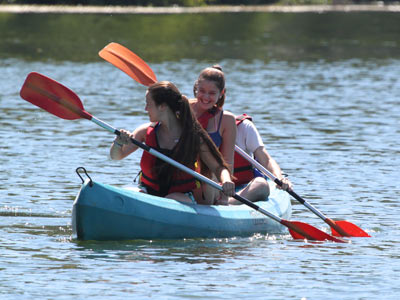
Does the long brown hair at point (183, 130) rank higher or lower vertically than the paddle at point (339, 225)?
higher

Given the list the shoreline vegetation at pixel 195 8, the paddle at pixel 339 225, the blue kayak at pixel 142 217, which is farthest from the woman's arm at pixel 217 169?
the shoreline vegetation at pixel 195 8

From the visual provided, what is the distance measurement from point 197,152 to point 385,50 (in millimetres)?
29781

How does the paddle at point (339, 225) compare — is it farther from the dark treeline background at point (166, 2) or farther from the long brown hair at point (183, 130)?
the dark treeline background at point (166, 2)

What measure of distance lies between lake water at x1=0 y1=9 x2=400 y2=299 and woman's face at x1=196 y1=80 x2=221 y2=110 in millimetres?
1137

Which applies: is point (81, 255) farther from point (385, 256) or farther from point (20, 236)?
point (385, 256)

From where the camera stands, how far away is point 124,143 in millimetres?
8008

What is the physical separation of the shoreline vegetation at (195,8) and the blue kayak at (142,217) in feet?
176

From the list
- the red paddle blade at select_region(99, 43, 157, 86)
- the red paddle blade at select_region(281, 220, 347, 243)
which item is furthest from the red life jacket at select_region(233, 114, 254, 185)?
the red paddle blade at select_region(99, 43, 157, 86)

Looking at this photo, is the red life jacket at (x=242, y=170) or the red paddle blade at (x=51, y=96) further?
the red life jacket at (x=242, y=170)

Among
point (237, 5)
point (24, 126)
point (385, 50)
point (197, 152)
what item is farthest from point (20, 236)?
point (237, 5)

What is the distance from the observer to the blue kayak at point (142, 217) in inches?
312

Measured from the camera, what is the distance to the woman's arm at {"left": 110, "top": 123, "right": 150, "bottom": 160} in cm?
795

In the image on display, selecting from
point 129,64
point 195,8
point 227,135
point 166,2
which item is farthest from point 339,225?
point 195,8

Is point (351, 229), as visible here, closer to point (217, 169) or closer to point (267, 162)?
point (267, 162)
